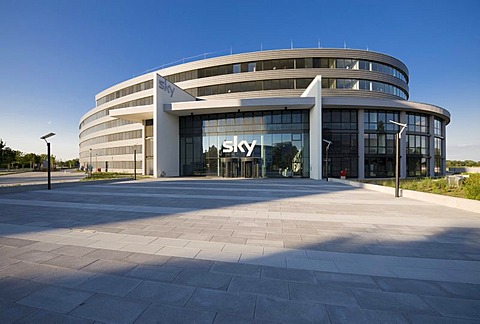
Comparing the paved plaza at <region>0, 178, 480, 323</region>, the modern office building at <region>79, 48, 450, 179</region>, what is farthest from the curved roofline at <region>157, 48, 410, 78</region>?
the paved plaza at <region>0, 178, 480, 323</region>

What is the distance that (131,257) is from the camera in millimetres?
4234

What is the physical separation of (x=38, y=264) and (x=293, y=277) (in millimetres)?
4836

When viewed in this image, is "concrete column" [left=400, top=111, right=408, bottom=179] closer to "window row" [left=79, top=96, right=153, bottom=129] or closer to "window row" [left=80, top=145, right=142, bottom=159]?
"window row" [left=79, top=96, right=153, bottom=129]

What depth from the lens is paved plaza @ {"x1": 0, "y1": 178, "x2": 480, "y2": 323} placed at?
8.58ft

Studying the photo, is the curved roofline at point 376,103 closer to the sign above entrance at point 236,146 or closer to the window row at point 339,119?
the window row at point 339,119

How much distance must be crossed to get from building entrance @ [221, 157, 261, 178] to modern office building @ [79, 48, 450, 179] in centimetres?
14

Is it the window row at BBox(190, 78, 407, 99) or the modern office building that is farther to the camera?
the window row at BBox(190, 78, 407, 99)

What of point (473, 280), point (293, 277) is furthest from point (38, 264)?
point (473, 280)

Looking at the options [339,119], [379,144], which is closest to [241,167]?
[339,119]

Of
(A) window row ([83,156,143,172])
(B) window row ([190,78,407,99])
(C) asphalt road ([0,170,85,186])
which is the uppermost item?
(B) window row ([190,78,407,99])

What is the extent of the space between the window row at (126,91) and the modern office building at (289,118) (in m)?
7.93

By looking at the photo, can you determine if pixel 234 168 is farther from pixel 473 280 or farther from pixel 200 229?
pixel 473 280

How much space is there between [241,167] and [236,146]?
297 centimetres

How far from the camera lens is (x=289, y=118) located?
26891 millimetres
